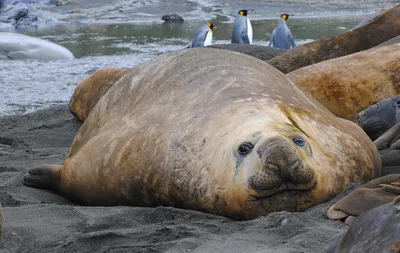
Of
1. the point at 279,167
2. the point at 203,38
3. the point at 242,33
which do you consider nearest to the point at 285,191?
the point at 279,167

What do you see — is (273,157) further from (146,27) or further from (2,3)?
(2,3)

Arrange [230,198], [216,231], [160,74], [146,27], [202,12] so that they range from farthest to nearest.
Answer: [202,12], [146,27], [160,74], [230,198], [216,231]

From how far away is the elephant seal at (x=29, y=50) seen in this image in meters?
12.1

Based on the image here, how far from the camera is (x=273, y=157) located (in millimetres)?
3330

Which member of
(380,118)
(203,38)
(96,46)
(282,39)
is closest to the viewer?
(380,118)

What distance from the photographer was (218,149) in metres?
3.66

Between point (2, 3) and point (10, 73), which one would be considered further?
point (2, 3)

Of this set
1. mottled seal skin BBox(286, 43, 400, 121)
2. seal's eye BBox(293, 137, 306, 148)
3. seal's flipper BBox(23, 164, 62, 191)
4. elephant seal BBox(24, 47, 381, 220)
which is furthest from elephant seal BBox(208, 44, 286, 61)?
seal's eye BBox(293, 137, 306, 148)

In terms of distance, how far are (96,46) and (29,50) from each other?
2.06 meters

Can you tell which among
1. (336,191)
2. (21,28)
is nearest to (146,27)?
Result: (21,28)

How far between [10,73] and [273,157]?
7714 mm

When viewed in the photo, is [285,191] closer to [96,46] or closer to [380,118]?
[380,118]

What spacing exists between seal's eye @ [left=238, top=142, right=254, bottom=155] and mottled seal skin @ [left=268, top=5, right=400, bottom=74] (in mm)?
3635

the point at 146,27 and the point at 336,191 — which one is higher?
the point at 336,191
